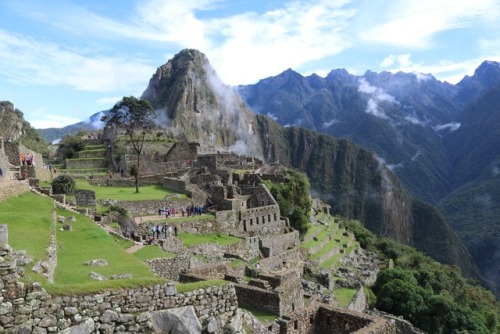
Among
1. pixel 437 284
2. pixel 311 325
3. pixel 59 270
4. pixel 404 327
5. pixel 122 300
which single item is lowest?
pixel 437 284

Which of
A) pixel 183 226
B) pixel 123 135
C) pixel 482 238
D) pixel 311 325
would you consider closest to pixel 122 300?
pixel 311 325

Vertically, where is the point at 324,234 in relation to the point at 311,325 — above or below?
below

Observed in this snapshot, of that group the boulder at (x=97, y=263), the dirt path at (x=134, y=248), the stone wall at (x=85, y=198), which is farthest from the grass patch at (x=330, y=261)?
the boulder at (x=97, y=263)

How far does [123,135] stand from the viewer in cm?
6581

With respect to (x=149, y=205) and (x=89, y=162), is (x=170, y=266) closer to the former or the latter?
(x=149, y=205)

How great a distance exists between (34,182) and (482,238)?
172844 mm

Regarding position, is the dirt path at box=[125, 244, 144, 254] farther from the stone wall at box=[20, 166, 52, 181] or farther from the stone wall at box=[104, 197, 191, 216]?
the stone wall at box=[20, 166, 52, 181]

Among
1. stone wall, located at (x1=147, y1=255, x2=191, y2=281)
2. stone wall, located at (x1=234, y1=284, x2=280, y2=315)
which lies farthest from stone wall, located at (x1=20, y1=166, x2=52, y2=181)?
stone wall, located at (x1=234, y1=284, x2=280, y2=315)

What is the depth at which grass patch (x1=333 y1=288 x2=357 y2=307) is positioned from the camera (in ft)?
106

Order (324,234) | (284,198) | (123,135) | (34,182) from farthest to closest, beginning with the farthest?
(123,135), (324,234), (284,198), (34,182)

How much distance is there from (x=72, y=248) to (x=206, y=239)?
14.0 meters

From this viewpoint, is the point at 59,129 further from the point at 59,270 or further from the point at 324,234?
the point at 59,270

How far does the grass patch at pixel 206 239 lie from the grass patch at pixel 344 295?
8.88 metres

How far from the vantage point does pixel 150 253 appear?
2053 centimetres
